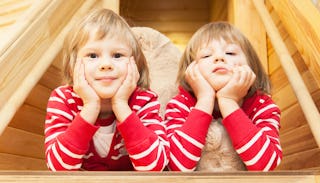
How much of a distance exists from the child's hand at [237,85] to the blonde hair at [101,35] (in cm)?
19

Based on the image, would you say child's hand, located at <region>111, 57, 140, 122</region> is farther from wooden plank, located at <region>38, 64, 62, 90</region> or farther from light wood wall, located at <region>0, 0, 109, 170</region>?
wooden plank, located at <region>38, 64, 62, 90</region>

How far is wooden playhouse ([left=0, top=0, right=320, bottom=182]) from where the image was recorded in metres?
0.90

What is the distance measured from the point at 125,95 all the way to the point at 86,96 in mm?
82

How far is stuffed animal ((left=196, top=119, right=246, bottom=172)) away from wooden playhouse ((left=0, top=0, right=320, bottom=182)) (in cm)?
12

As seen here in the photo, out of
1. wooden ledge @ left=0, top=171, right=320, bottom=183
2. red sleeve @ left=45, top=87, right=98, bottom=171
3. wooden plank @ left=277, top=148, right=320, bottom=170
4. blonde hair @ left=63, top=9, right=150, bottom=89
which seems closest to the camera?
wooden ledge @ left=0, top=171, right=320, bottom=183

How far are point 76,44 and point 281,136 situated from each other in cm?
81

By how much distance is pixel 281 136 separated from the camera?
137 centimetres

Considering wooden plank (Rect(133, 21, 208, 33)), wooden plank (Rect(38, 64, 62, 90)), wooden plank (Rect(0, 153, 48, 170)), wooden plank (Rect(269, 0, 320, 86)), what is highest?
wooden plank (Rect(133, 21, 208, 33))

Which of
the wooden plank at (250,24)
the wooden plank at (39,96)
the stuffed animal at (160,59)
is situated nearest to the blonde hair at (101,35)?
the stuffed animal at (160,59)

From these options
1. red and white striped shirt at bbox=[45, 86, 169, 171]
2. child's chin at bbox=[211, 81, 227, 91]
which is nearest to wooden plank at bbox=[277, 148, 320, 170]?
child's chin at bbox=[211, 81, 227, 91]

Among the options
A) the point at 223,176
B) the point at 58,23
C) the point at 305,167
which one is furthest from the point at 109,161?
the point at 305,167

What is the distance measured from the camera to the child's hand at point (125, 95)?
81 centimetres

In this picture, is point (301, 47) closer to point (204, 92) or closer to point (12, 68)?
point (204, 92)

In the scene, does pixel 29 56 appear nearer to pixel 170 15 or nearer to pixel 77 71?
pixel 77 71
